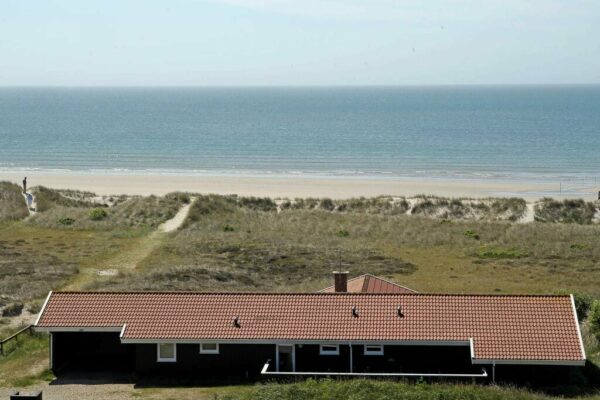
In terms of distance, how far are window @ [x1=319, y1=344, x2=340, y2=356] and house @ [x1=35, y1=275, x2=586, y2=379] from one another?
0.09 ft

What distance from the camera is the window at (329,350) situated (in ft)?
88.8

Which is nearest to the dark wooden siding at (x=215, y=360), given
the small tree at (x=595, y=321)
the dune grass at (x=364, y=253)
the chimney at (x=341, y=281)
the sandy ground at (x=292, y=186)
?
the chimney at (x=341, y=281)

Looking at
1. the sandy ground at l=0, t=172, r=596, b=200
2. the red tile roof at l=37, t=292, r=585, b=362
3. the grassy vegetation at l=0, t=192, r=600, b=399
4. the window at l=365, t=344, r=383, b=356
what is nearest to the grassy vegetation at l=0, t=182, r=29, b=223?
the grassy vegetation at l=0, t=192, r=600, b=399

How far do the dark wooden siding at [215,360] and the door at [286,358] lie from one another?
0.19 m

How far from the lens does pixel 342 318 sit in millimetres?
27719

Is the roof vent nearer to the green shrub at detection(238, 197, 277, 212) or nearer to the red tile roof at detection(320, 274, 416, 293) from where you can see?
the red tile roof at detection(320, 274, 416, 293)

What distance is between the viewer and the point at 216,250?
47.5 meters

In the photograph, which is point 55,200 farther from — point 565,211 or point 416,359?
point 416,359

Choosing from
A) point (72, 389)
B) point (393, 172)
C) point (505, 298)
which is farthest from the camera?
point (393, 172)

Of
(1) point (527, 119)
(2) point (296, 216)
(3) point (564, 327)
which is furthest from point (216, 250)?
(1) point (527, 119)

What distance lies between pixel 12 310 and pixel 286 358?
40.4 feet

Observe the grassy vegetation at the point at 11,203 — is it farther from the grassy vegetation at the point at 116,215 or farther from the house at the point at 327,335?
the house at the point at 327,335

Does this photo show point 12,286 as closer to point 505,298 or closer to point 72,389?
point 72,389

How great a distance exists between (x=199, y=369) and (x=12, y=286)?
47.7ft
